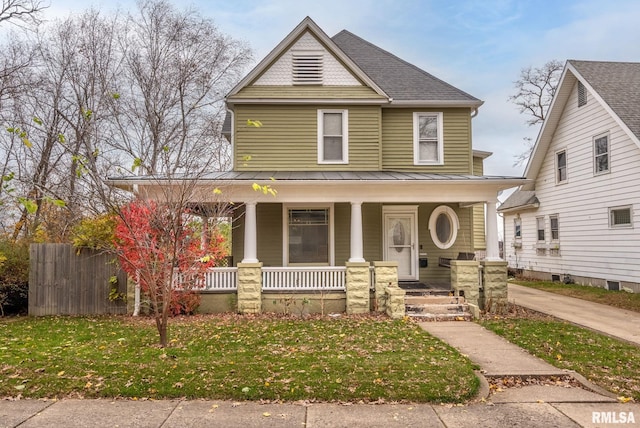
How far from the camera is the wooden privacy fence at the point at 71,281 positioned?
9797mm

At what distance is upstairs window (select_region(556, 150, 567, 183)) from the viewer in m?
16.4

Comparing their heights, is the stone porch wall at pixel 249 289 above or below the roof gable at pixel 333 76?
below

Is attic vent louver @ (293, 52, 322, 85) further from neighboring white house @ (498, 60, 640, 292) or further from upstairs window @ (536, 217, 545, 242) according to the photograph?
upstairs window @ (536, 217, 545, 242)

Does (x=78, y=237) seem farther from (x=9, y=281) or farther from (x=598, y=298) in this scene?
(x=598, y=298)

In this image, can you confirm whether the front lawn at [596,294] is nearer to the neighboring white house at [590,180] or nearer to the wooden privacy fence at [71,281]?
the neighboring white house at [590,180]

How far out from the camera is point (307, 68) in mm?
12062

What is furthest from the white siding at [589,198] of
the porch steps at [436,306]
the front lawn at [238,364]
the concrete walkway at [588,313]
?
the front lawn at [238,364]

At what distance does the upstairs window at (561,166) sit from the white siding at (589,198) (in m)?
0.21

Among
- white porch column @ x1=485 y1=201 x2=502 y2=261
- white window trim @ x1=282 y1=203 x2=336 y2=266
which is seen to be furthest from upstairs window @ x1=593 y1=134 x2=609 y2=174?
white window trim @ x1=282 y1=203 x2=336 y2=266

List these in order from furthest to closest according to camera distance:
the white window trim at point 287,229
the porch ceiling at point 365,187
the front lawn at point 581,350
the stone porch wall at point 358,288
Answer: the white window trim at point 287,229, the stone porch wall at point 358,288, the porch ceiling at point 365,187, the front lawn at point 581,350

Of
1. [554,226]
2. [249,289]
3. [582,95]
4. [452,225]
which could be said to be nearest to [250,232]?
[249,289]

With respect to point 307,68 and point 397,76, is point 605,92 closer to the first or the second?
point 397,76

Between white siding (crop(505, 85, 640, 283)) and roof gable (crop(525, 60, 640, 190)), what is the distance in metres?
0.32

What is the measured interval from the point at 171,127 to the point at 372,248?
1236cm
